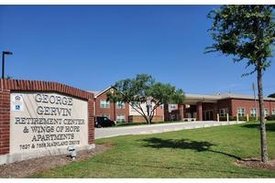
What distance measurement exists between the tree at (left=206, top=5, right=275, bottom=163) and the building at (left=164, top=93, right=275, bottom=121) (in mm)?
49156

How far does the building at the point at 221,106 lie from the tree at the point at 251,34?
49156 millimetres

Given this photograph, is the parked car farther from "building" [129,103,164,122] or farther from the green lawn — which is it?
the green lawn

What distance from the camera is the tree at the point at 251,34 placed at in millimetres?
14562

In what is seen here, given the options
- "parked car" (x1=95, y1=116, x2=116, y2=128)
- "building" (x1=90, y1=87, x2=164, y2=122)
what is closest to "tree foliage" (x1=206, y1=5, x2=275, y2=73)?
"parked car" (x1=95, y1=116, x2=116, y2=128)

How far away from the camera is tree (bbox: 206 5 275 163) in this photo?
14.6 m

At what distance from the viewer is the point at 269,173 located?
12.0 metres

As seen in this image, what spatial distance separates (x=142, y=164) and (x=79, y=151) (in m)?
3.86

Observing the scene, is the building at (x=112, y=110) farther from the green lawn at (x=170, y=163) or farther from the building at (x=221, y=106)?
the green lawn at (x=170, y=163)

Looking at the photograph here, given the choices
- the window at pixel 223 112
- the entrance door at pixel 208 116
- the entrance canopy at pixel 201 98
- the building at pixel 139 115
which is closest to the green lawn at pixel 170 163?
the entrance canopy at pixel 201 98

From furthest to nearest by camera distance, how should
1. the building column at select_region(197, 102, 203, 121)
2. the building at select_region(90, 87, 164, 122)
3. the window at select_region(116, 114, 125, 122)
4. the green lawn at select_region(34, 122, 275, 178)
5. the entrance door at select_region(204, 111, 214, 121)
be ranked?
the window at select_region(116, 114, 125, 122)
the building at select_region(90, 87, 164, 122)
the entrance door at select_region(204, 111, 214, 121)
the building column at select_region(197, 102, 203, 121)
the green lawn at select_region(34, 122, 275, 178)

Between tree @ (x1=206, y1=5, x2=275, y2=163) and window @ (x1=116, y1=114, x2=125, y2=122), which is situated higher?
tree @ (x1=206, y1=5, x2=275, y2=163)

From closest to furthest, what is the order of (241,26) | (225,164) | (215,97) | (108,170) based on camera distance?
(108,170)
(225,164)
(241,26)
(215,97)
